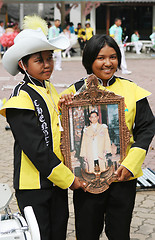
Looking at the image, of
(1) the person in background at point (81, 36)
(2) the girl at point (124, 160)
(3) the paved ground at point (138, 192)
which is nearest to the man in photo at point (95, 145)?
(2) the girl at point (124, 160)

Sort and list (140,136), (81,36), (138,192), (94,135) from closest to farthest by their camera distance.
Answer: (94,135) < (140,136) < (138,192) < (81,36)

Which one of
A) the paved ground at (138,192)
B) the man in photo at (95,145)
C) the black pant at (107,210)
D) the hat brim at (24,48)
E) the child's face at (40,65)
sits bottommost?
the paved ground at (138,192)

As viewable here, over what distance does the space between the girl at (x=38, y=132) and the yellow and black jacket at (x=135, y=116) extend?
9.3 inches

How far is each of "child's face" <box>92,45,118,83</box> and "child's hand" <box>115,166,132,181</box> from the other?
0.52 metres

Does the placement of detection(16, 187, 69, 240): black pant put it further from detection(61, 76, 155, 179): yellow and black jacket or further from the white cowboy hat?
the white cowboy hat

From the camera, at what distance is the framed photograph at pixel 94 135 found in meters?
2.41

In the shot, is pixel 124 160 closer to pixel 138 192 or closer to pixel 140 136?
pixel 140 136

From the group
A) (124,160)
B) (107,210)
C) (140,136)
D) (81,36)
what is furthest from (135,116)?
(81,36)

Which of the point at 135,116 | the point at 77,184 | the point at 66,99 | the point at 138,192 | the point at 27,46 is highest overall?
the point at 27,46

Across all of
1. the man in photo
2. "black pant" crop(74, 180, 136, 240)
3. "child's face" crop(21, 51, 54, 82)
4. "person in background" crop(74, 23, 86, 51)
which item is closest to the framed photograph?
the man in photo

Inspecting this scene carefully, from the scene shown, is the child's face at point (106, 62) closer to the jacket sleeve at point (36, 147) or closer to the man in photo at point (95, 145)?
the man in photo at point (95, 145)

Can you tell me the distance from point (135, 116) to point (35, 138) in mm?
626

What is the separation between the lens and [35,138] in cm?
232

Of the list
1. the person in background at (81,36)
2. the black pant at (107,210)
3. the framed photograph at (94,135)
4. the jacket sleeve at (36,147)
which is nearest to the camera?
the jacket sleeve at (36,147)
